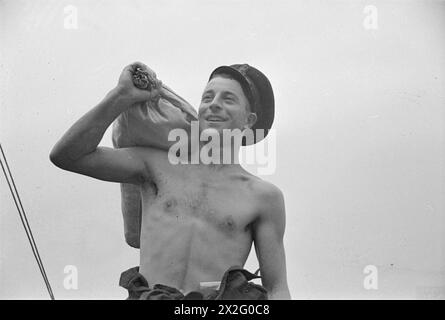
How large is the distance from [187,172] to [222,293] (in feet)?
1.63

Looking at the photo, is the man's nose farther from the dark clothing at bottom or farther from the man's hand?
the dark clothing at bottom

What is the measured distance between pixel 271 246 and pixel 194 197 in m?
0.32

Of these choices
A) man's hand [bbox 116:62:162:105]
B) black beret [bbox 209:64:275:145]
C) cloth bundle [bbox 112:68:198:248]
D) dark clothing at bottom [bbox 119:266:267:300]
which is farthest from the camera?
black beret [bbox 209:64:275:145]

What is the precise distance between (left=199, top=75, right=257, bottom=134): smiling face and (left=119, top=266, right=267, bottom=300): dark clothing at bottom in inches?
21.9

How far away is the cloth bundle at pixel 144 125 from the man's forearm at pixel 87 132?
0.12 metres

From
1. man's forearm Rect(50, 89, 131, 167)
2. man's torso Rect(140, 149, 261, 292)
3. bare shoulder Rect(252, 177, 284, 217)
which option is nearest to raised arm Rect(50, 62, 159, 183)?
man's forearm Rect(50, 89, 131, 167)

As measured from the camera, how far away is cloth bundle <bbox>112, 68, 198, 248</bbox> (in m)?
3.12

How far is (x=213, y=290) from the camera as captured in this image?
114 inches

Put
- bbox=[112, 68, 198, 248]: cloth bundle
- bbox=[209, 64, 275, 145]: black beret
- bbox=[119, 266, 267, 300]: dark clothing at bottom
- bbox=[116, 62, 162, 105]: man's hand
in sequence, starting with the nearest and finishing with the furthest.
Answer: bbox=[119, 266, 267, 300]: dark clothing at bottom → bbox=[116, 62, 162, 105]: man's hand → bbox=[112, 68, 198, 248]: cloth bundle → bbox=[209, 64, 275, 145]: black beret

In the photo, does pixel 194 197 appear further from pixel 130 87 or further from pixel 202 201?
pixel 130 87

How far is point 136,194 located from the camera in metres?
3.28
